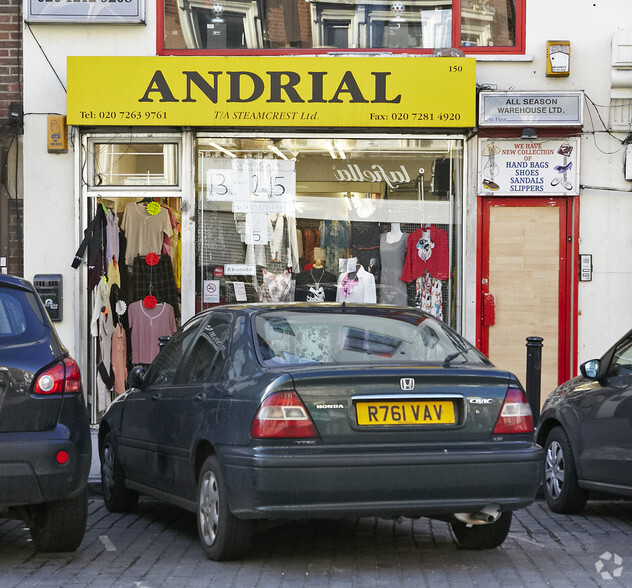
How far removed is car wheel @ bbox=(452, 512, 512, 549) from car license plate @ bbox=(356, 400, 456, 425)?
87 cm

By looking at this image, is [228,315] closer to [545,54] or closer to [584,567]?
[584,567]

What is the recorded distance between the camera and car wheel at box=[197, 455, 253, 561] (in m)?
5.84

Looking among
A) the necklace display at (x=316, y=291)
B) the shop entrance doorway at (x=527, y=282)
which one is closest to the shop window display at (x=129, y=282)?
the necklace display at (x=316, y=291)

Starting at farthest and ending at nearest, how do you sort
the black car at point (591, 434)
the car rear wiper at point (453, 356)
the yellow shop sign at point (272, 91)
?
the yellow shop sign at point (272, 91), the black car at point (591, 434), the car rear wiper at point (453, 356)

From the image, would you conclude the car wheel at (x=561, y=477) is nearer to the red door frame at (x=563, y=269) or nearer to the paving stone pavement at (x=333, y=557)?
the paving stone pavement at (x=333, y=557)

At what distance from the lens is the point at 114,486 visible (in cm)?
784

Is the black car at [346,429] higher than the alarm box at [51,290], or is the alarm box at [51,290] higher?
the alarm box at [51,290]

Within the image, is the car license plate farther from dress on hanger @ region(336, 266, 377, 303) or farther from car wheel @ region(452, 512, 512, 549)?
dress on hanger @ region(336, 266, 377, 303)

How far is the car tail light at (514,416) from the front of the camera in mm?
5902

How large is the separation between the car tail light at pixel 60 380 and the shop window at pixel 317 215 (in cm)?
664

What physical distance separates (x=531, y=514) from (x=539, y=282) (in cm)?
483

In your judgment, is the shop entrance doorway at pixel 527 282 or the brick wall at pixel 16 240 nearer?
the shop entrance doorway at pixel 527 282

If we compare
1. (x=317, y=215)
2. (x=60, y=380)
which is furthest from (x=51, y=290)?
(x=60, y=380)

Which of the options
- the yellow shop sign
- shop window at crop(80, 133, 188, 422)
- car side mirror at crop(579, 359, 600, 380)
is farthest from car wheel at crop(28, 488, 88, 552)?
the yellow shop sign
